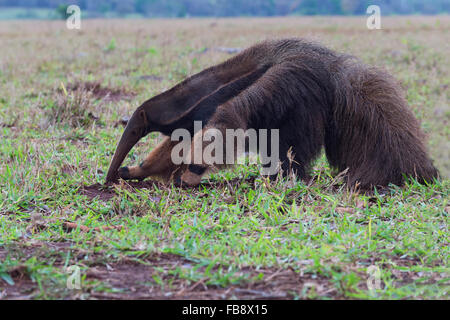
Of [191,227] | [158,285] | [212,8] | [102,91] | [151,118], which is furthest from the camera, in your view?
[212,8]

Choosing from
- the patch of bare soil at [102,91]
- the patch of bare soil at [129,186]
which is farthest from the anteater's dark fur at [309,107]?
the patch of bare soil at [102,91]

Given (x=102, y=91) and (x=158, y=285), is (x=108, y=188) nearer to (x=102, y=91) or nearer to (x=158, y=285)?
(x=158, y=285)

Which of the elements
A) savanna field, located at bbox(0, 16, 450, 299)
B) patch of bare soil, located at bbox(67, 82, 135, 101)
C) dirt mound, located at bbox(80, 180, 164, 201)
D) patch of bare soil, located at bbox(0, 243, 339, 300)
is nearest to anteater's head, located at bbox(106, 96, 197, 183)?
dirt mound, located at bbox(80, 180, 164, 201)

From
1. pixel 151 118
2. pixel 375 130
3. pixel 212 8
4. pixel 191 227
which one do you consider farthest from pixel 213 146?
pixel 212 8

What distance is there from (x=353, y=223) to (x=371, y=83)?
5.38 feet

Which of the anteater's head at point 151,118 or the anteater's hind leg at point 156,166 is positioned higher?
the anteater's head at point 151,118

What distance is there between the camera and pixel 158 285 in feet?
9.78

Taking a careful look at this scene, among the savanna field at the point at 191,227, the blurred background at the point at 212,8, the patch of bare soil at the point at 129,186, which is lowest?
the patch of bare soil at the point at 129,186

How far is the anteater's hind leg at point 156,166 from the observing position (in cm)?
524

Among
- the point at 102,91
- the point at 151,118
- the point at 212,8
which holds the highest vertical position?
the point at 212,8

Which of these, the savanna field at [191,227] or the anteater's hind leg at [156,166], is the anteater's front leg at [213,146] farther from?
the anteater's hind leg at [156,166]

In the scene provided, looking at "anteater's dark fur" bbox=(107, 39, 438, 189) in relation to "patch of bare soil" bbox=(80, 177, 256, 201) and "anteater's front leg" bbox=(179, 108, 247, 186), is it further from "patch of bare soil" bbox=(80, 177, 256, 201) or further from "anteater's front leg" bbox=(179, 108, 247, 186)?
"patch of bare soil" bbox=(80, 177, 256, 201)

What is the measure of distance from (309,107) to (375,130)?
1.98 ft
